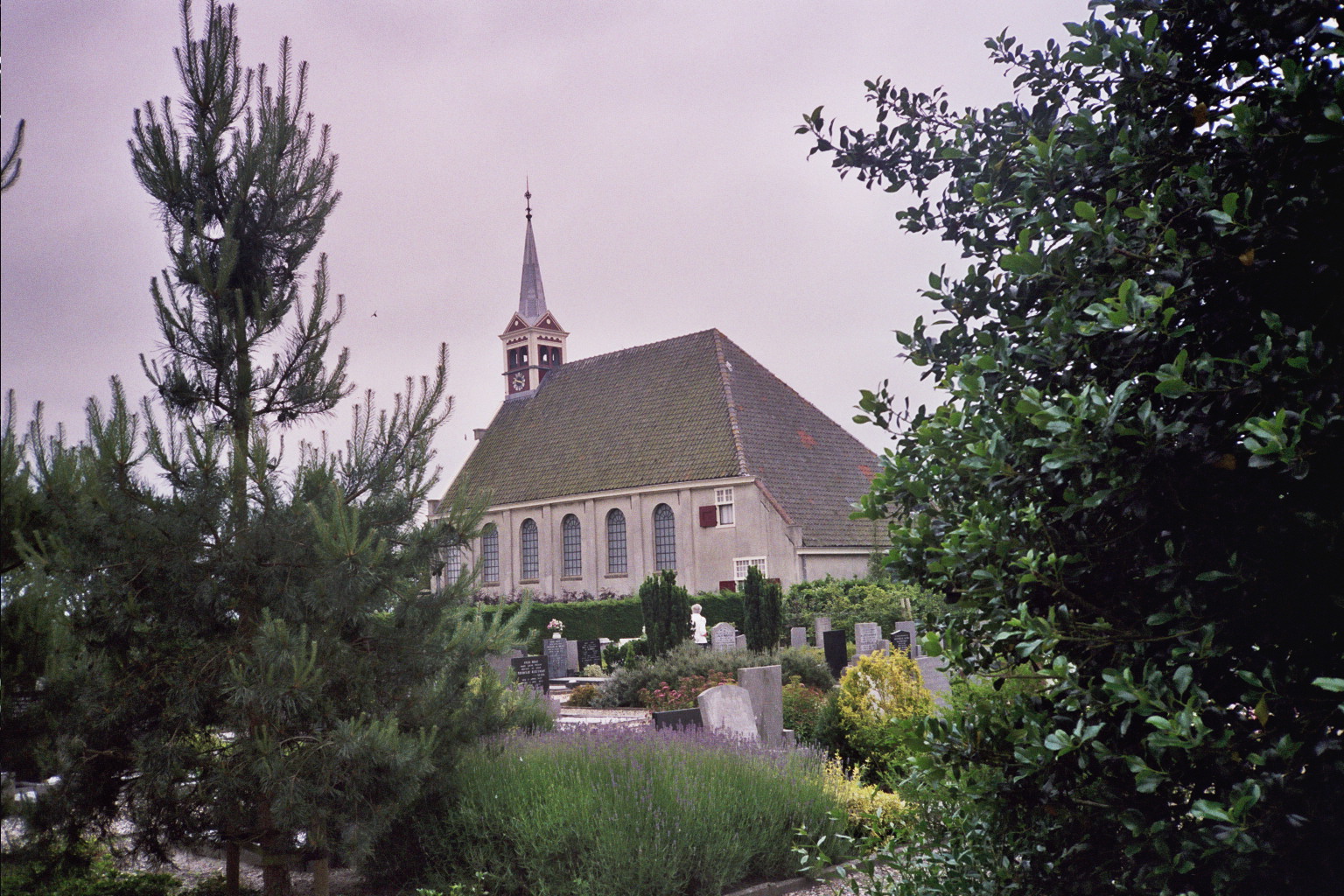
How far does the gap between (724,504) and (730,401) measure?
4.23 metres

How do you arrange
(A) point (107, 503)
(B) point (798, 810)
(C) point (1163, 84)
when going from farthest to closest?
(B) point (798, 810) < (A) point (107, 503) < (C) point (1163, 84)

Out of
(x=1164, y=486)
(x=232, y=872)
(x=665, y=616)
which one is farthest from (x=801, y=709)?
(x=1164, y=486)

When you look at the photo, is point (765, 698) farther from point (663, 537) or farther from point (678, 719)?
point (663, 537)

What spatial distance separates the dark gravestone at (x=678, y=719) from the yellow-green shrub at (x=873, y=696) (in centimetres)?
170

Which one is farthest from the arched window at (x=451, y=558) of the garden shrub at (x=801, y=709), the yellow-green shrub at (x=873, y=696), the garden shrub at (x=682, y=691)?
the garden shrub at (x=682, y=691)

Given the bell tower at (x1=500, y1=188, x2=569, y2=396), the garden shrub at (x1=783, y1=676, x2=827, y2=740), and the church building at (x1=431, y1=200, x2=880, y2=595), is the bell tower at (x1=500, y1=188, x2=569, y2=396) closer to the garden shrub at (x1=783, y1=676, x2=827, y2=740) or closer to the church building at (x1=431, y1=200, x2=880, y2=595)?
the church building at (x1=431, y1=200, x2=880, y2=595)

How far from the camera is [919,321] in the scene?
383 centimetres

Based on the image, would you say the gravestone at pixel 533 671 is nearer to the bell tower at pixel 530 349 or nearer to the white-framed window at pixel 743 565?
the white-framed window at pixel 743 565

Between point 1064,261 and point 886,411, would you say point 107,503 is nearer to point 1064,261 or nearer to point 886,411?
point 886,411

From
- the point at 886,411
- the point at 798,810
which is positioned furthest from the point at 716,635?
the point at 886,411

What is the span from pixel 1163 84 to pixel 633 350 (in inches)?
1580

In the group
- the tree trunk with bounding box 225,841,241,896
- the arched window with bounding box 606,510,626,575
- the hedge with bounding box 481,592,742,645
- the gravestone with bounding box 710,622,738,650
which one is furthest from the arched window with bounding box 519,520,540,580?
the tree trunk with bounding box 225,841,241,896

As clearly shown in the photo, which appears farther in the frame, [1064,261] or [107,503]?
[107,503]

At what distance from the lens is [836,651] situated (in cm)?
1877
